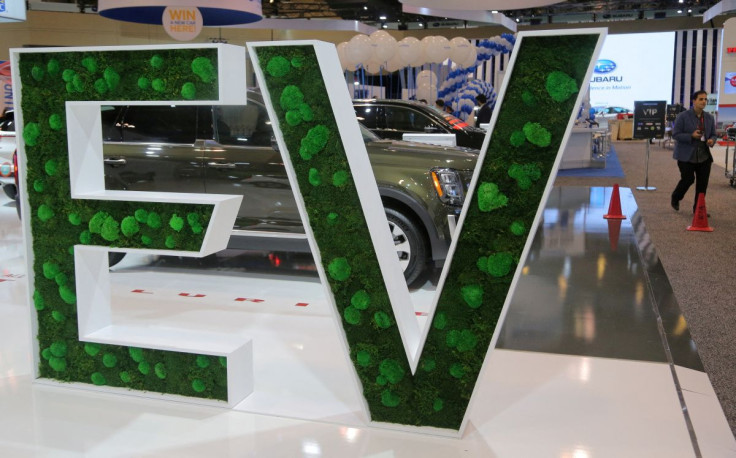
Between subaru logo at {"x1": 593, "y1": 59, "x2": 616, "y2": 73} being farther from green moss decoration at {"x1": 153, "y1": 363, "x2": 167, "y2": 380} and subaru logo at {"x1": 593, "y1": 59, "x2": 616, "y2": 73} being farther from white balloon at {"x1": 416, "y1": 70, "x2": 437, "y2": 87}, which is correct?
green moss decoration at {"x1": 153, "y1": 363, "x2": 167, "y2": 380}

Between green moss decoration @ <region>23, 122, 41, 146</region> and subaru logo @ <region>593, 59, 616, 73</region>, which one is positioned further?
subaru logo @ <region>593, 59, 616, 73</region>

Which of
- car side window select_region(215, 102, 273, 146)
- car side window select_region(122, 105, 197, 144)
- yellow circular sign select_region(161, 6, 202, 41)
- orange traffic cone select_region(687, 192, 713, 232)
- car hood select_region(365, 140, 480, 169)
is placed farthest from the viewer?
yellow circular sign select_region(161, 6, 202, 41)

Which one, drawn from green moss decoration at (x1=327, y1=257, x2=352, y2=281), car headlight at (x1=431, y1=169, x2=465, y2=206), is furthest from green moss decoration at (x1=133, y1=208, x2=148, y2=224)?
car headlight at (x1=431, y1=169, x2=465, y2=206)

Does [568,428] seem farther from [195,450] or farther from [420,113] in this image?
[420,113]

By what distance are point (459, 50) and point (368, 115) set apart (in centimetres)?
687

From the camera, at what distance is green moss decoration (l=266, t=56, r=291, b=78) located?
10.8 ft

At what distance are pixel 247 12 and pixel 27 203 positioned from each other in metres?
6.77

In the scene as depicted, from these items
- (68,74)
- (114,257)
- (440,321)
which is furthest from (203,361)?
(114,257)

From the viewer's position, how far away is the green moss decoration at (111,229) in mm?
3725

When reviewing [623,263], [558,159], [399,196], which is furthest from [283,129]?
[623,263]

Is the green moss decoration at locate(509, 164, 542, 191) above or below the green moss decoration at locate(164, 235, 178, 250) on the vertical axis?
above

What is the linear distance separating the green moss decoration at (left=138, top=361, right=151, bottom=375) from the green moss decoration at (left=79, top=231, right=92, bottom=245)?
697 mm

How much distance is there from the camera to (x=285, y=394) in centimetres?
386

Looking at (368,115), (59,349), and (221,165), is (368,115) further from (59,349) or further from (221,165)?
(59,349)
